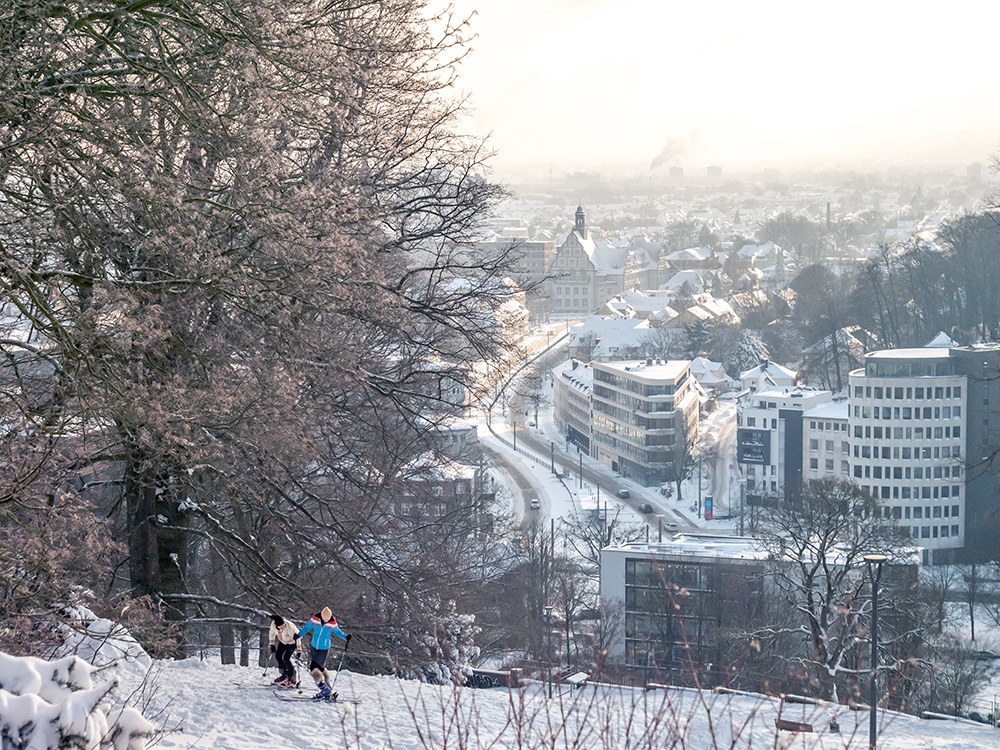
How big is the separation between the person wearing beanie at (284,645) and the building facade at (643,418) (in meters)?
35.4

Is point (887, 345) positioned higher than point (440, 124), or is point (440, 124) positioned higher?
point (440, 124)

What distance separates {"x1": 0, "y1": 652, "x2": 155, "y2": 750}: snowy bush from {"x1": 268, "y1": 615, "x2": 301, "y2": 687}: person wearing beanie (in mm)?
3290

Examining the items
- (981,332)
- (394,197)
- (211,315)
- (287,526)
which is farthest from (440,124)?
(981,332)

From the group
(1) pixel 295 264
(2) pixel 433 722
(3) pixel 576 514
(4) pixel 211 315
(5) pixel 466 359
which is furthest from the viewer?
(3) pixel 576 514

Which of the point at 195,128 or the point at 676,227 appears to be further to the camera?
the point at 676,227

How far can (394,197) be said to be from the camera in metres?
7.54

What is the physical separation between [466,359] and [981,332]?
42.8 meters

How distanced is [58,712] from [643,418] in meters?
40.7

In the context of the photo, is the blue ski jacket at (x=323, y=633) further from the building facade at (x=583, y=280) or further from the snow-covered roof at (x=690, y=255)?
the snow-covered roof at (x=690, y=255)

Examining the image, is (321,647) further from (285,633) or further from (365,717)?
(365,717)

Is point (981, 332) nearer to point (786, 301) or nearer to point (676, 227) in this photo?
point (786, 301)

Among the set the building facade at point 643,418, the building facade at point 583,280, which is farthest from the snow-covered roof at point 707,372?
the building facade at point 583,280

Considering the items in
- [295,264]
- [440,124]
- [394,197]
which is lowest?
[295,264]

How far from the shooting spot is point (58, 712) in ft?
10.3
